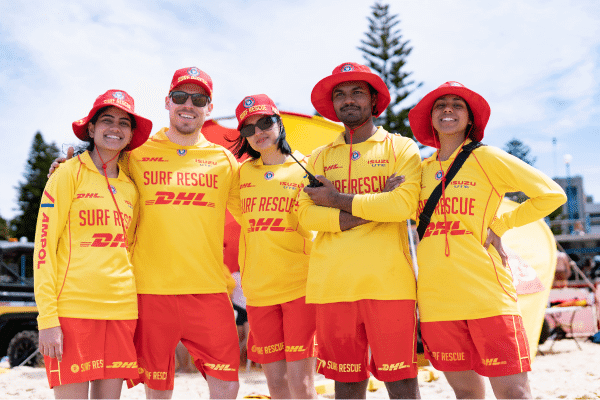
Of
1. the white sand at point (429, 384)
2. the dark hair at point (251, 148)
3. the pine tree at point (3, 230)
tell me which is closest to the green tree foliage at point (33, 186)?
the pine tree at point (3, 230)

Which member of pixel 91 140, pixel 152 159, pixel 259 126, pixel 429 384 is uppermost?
pixel 259 126

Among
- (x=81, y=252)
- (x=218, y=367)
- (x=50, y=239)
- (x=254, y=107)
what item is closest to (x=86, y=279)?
(x=81, y=252)

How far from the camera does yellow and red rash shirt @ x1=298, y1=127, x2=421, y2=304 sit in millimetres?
Result: 2656

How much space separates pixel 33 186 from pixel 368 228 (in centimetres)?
3821

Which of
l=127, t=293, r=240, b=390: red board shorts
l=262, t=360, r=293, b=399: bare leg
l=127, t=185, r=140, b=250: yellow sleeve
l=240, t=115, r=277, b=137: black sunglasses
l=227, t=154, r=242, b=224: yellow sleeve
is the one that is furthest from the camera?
l=227, t=154, r=242, b=224: yellow sleeve

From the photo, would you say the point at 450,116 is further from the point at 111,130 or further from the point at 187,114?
the point at 111,130

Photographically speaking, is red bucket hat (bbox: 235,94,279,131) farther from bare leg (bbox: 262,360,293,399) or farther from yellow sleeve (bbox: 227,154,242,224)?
bare leg (bbox: 262,360,293,399)

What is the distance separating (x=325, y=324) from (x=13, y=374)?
603cm

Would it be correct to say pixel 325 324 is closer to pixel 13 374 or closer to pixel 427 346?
pixel 427 346

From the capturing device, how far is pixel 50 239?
8.91 feet

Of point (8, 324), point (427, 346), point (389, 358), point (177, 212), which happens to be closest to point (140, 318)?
point (177, 212)

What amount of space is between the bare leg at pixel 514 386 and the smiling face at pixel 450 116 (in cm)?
134

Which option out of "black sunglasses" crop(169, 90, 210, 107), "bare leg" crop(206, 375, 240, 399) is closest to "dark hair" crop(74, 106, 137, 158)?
"black sunglasses" crop(169, 90, 210, 107)

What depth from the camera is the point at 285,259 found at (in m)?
3.21
